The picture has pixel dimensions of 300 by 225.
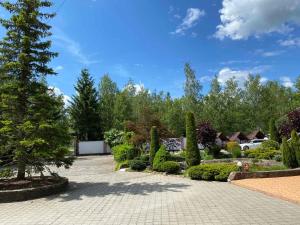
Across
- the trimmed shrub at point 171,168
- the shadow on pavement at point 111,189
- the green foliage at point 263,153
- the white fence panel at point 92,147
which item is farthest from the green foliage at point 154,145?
the white fence panel at point 92,147

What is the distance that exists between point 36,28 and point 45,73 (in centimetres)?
182

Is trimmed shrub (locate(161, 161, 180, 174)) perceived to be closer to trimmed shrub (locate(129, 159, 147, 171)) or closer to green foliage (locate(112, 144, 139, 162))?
trimmed shrub (locate(129, 159, 147, 171))

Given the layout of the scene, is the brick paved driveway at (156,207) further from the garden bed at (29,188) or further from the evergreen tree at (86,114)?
the evergreen tree at (86,114)

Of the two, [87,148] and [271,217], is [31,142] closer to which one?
[271,217]

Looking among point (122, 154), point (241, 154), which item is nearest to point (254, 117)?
point (241, 154)

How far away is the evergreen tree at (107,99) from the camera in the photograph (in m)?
54.3

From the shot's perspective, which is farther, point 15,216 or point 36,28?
point 36,28

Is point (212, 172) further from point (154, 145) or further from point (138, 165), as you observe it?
point (138, 165)

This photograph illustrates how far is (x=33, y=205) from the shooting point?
10.3 m

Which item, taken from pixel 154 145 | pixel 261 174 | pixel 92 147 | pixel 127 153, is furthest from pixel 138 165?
pixel 92 147

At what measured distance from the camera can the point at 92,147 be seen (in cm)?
4316

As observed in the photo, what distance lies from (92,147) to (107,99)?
49.6 ft

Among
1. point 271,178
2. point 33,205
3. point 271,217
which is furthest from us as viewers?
point 271,178

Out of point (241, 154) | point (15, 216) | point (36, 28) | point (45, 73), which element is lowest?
point (15, 216)
